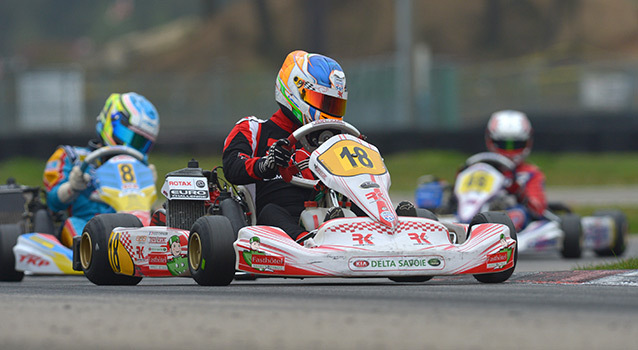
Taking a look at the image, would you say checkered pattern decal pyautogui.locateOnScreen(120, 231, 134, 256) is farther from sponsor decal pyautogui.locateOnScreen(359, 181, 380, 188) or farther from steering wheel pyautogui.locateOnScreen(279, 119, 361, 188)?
sponsor decal pyautogui.locateOnScreen(359, 181, 380, 188)

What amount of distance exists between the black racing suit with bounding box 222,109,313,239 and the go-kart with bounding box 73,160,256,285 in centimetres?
14

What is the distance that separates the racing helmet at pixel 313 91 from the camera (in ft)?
28.5

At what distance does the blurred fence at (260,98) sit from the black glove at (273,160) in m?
21.0

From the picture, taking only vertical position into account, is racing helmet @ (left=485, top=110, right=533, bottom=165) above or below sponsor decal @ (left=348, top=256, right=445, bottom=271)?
above

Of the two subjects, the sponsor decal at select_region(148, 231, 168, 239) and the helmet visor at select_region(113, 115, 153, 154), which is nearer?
the sponsor decal at select_region(148, 231, 168, 239)

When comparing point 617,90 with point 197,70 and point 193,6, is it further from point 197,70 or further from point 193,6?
A: point 193,6

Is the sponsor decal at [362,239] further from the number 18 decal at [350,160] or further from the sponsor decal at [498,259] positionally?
the sponsor decal at [498,259]

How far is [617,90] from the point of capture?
33469 millimetres

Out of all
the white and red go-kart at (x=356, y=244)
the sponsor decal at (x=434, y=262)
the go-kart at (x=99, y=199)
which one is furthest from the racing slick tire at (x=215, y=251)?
the go-kart at (x=99, y=199)

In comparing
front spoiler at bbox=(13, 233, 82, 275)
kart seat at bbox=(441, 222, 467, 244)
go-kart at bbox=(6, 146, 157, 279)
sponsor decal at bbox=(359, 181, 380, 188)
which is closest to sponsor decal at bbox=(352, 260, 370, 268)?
sponsor decal at bbox=(359, 181, 380, 188)

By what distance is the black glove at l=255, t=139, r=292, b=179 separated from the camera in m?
8.06

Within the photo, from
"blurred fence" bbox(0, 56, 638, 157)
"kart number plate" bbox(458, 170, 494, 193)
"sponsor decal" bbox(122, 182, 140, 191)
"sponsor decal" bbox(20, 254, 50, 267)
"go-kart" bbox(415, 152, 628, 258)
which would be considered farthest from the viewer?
"blurred fence" bbox(0, 56, 638, 157)

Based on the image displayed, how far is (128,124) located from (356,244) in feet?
15.2

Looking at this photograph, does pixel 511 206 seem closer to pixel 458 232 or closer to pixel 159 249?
pixel 458 232
